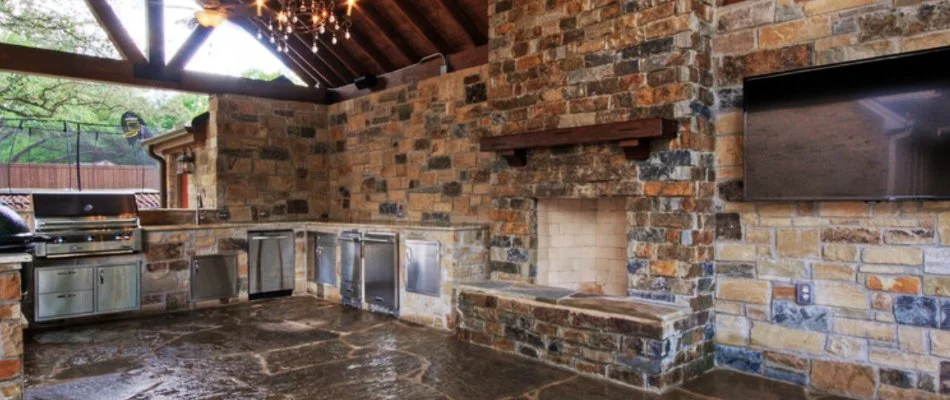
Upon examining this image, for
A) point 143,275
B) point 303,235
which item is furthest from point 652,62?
point 143,275

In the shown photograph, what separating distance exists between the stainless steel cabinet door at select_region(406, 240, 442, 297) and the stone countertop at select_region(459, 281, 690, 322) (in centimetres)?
51

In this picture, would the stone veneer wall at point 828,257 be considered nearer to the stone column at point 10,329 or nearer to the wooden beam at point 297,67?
the stone column at point 10,329

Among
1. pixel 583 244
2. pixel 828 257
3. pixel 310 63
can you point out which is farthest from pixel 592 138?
pixel 310 63

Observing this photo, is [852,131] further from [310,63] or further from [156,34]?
[156,34]

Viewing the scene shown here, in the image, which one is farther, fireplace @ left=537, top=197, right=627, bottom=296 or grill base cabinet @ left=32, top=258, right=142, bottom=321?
grill base cabinet @ left=32, top=258, right=142, bottom=321

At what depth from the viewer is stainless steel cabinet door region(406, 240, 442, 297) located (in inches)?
216

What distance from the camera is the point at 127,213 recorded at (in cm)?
605

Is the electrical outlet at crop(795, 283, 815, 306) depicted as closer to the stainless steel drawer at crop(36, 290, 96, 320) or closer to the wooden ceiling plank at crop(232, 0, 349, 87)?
the stainless steel drawer at crop(36, 290, 96, 320)

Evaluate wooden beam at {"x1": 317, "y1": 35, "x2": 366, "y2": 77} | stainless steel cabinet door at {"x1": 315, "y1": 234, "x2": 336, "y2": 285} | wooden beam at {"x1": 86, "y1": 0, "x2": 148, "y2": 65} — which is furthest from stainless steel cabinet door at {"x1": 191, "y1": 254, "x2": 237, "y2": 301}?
wooden beam at {"x1": 317, "y1": 35, "x2": 366, "y2": 77}

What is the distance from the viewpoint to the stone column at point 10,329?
293 centimetres

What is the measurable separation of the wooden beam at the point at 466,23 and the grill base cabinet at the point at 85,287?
4330 mm

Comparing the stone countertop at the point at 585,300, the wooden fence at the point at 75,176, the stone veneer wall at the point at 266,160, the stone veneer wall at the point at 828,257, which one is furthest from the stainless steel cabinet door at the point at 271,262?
the stone veneer wall at the point at 828,257

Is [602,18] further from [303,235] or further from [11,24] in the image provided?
[11,24]

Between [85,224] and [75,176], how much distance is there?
21.1 ft
